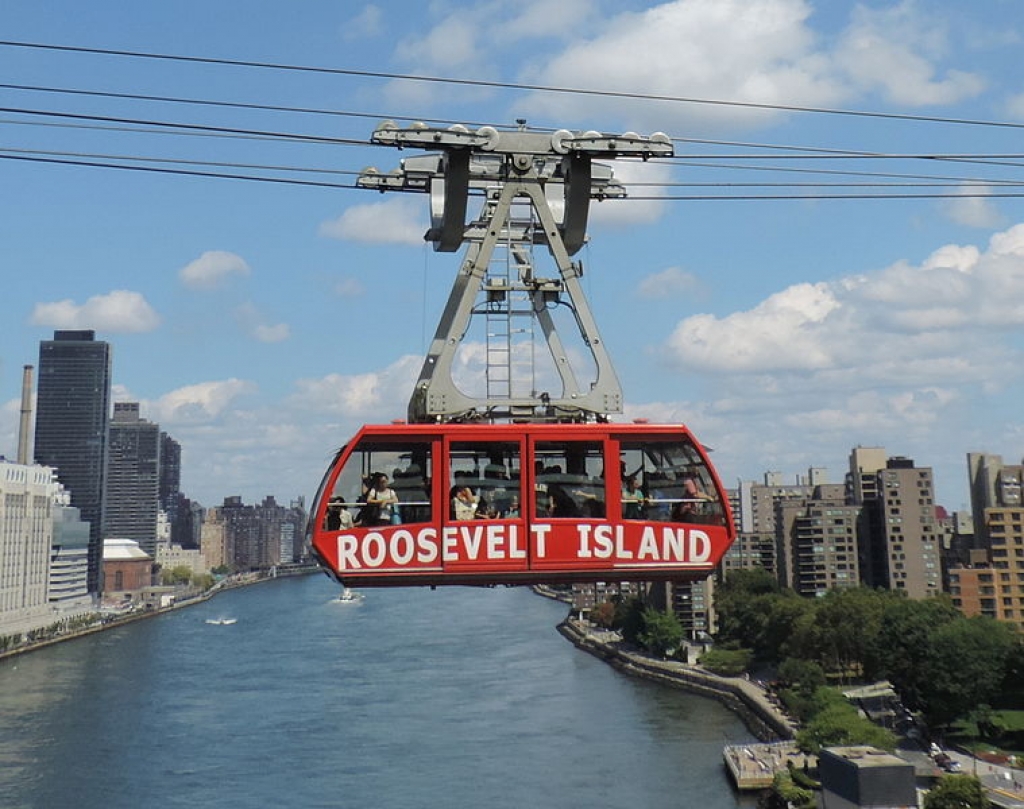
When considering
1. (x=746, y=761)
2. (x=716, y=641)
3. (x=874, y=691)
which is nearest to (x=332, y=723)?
(x=746, y=761)

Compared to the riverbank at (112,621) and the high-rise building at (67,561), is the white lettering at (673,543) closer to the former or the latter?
the riverbank at (112,621)

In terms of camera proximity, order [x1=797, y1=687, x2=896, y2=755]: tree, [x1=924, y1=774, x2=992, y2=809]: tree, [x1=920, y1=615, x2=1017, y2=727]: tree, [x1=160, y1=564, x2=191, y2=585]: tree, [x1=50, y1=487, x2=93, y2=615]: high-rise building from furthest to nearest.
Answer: [x1=160, y1=564, x2=191, y2=585]: tree
[x1=50, y1=487, x2=93, y2=615]: high-rise building
[x1=920, y1=615, x2=1017, y2=727]: tree
[x1=797, y1=687, x2=896, y2=755]: tree
[x1=924, y1=774, x2=992, y2=809]: tree

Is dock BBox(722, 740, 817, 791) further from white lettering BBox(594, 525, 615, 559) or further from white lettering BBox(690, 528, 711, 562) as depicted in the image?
white lettering BBox(594, 525, 615, 559)

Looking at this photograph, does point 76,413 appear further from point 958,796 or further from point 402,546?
point 402,546

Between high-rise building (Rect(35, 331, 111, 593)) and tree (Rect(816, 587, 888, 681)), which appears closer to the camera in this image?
tree (Rect(816, 587, 888, 681))

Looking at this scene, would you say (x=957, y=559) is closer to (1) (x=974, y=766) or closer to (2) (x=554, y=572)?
(1) (x=974, y=766)

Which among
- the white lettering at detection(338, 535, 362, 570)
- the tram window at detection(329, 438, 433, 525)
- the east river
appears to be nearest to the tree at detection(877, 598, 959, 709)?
the east river

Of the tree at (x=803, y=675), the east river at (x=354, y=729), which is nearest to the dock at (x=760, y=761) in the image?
the east river at (x=354, y=729)
